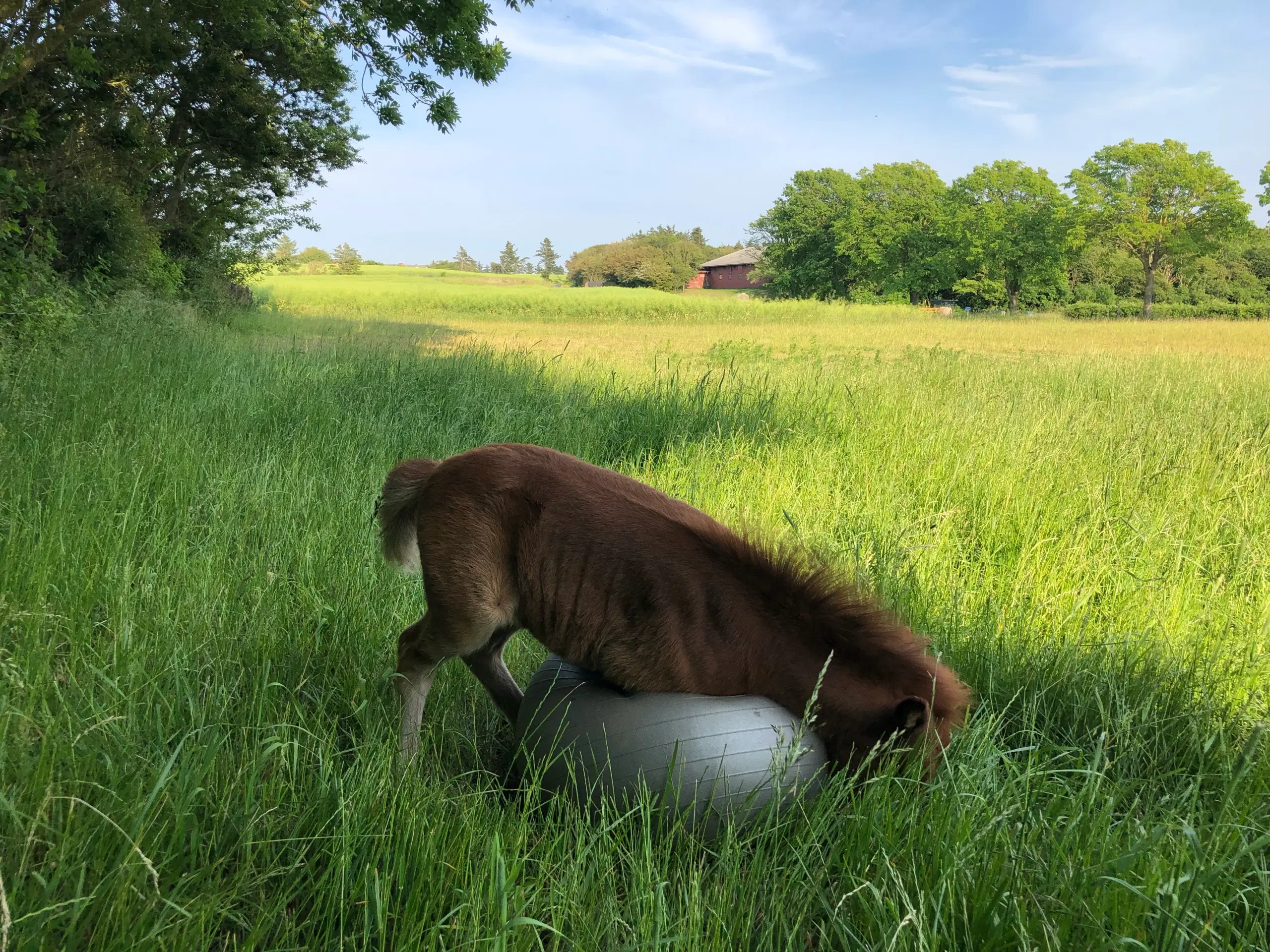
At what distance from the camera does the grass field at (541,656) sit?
5.87 ft

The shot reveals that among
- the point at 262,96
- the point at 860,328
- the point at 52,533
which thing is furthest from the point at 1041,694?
the point at 860,328

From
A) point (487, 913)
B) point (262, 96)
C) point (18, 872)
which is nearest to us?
point (18, 872)

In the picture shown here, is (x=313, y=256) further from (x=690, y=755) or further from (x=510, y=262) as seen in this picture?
(x=690, y=755)

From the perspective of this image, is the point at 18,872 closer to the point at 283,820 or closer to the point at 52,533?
the point at 283,820

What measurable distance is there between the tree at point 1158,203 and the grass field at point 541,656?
175ft

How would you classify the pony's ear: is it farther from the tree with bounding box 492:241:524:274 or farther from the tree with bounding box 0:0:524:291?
the tree with bounding box 492:241:524:274

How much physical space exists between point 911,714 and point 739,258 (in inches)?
4276

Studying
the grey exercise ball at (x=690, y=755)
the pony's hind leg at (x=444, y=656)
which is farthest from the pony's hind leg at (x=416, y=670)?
the grey exercise ball at (x=690, y=755)

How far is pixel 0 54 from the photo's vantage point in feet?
30.9

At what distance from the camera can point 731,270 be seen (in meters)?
106

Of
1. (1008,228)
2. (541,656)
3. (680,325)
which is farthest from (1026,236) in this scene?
(541,656)

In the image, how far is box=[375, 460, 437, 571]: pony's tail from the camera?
310 cm

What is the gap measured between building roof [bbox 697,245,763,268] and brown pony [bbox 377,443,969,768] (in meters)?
103

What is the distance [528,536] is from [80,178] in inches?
714
